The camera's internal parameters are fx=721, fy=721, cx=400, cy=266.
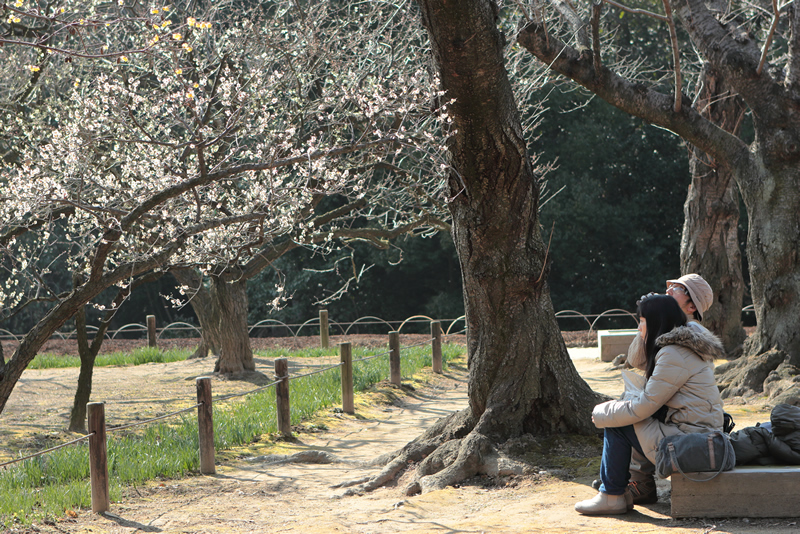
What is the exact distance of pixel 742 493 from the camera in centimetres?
361

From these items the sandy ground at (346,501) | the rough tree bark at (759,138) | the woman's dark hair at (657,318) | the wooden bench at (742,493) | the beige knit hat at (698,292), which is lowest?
the sandy ground at (346,501)

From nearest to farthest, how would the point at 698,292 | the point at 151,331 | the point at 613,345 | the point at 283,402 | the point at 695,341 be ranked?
the point at 695,341 → the point at 698,292 → the point at 283,402 → the point at 613,345 → the point at 151,331

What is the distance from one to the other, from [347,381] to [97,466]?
429cm

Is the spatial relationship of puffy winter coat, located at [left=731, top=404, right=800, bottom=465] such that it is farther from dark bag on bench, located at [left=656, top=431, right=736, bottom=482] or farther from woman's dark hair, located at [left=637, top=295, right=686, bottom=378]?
woman's dark hair, located at [left=637, top=295, right=686, bottom=378]

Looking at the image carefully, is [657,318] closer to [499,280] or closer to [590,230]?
[499,280]

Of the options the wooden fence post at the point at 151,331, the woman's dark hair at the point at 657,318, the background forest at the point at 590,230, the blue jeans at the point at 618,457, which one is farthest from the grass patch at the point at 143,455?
the background forest at the point at 590,230

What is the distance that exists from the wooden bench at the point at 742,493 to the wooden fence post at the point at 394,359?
7.06 meters

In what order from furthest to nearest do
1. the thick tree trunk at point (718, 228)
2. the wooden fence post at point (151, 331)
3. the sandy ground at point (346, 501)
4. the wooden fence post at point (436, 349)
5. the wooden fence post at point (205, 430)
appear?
the wooden fence post at point (151, 331) → the wooden fence post at point (436, 349) → the thick tree trunk at point (718, 228) → the wooden fence post at point (205, 430) → the sandy ground at point (346, 501)

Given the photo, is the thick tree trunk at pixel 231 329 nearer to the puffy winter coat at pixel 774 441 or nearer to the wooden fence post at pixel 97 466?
the wooden fence post at pixel 97 466

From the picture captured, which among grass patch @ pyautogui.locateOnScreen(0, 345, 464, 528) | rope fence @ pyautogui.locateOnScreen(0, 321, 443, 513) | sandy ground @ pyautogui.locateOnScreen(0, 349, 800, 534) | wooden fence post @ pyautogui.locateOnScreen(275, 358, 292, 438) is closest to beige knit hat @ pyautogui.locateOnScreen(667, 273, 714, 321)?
sandy ground @ pyautogui.locateOnScreen(0, 349, 800, 534)

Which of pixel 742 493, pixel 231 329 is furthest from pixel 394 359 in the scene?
pixel 742 493

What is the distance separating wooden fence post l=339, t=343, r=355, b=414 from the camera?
9.06 metres

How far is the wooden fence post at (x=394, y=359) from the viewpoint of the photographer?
1060 centimetres

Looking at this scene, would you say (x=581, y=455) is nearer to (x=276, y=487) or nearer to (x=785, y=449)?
(x=785, y=449)
